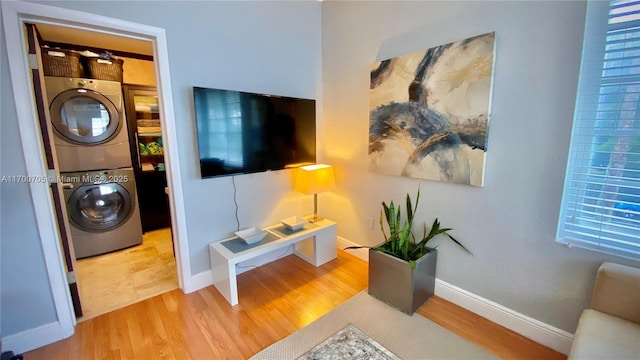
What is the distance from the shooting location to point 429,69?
201 centimetres

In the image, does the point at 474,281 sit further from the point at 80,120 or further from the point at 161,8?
the point at 80,120

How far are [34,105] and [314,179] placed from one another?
2.00 m

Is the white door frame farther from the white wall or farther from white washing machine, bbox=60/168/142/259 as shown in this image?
white washing machine, bbox=60/168/142/259

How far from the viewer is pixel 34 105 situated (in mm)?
1632

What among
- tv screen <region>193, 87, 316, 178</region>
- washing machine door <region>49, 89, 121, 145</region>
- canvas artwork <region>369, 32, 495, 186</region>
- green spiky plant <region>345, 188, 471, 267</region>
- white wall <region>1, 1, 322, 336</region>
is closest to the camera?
white wall <region>1, 1, 322, 336</region>

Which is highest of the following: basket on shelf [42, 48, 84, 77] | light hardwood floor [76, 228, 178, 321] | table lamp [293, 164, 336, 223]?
basket on shelf [42, 48, 84, 77]

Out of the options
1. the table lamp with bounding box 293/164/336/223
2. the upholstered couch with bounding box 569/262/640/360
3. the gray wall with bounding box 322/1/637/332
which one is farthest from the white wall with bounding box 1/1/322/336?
the upholstered couch with bounding box 569/262/640/360

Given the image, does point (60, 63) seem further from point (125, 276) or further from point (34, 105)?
point (125, 276)

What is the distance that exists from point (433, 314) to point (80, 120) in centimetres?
383

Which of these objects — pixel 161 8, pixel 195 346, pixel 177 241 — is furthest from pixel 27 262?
pixel 161 8

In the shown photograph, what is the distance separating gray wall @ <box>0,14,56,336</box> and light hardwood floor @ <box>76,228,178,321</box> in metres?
0.36

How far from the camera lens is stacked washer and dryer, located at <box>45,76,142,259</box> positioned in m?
2.70

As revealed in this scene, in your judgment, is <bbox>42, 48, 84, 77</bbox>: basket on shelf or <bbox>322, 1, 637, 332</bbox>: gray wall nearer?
<bbox>322, 1, 637, 332</bbox>: gray wall

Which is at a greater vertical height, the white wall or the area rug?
the white wall
